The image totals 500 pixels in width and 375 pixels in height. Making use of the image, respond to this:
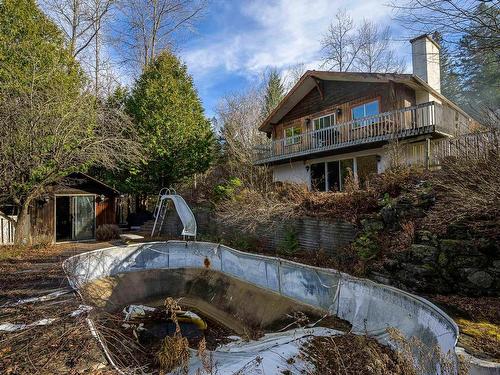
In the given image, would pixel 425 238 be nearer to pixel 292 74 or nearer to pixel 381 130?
pixel 381 130

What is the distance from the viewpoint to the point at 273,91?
29781 mm

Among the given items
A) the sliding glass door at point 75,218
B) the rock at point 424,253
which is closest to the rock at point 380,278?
the rock at point 424,253

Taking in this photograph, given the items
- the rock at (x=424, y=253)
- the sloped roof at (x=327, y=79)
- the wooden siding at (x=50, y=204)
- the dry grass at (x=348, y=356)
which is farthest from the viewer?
the wooden siding at (x=50, y=204)

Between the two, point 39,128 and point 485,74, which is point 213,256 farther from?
point 485,74

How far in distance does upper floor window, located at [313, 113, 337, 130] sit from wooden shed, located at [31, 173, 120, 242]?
12.3 metres

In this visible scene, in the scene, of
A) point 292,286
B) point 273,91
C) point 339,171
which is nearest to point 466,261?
point 292,286

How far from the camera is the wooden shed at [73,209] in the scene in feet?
46.6

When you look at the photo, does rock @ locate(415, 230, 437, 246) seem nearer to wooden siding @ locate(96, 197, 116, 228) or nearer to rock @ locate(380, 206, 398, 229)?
rock @ locate(380, 206, 398, 229)

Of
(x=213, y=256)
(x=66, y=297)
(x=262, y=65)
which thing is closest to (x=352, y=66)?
(x=262, y=65)

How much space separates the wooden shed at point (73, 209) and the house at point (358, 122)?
9482mm

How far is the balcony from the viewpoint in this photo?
38.4 ft

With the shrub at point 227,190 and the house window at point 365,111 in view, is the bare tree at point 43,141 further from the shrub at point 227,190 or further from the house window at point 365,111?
the house window at point 365,111

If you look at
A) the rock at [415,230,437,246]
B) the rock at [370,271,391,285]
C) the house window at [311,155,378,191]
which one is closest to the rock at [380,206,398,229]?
the rock at [415,230,437,246]

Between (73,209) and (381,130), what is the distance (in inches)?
605
